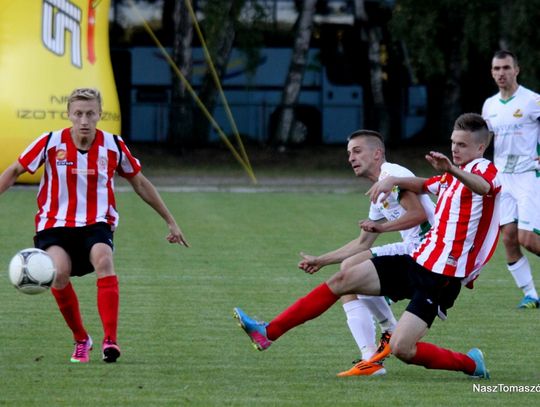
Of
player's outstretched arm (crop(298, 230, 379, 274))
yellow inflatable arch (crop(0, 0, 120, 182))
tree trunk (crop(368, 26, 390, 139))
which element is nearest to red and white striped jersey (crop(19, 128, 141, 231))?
player's outstretched arm (crop(298, 230, 379, 274))

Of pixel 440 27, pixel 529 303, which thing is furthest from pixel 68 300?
pixel 440 27

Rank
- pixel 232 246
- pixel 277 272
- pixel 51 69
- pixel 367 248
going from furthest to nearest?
pixel 51 69, pixel 232 246, pixel 277 272, pixel 367 248

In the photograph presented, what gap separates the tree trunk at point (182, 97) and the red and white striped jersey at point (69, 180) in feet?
77.3

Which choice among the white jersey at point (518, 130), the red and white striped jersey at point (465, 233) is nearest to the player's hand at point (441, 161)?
the red and white striped jersey at point (465, 233)

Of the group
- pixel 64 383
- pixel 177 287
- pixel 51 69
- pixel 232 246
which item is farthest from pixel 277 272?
pixel 51 69

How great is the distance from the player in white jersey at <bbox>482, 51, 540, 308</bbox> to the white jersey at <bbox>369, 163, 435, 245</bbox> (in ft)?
10.9

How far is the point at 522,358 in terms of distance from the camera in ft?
26.0

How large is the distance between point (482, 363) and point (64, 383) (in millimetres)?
2331

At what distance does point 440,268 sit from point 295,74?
2429 centimetres

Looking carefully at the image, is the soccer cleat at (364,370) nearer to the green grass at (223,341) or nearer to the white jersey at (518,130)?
the green grass at (223,341)

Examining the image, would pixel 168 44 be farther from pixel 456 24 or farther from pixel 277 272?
pixel 277 272

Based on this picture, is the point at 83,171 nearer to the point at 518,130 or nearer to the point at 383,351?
the point at 383,351

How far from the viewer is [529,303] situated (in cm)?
1045

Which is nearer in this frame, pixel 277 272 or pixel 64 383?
pixel 64 383
